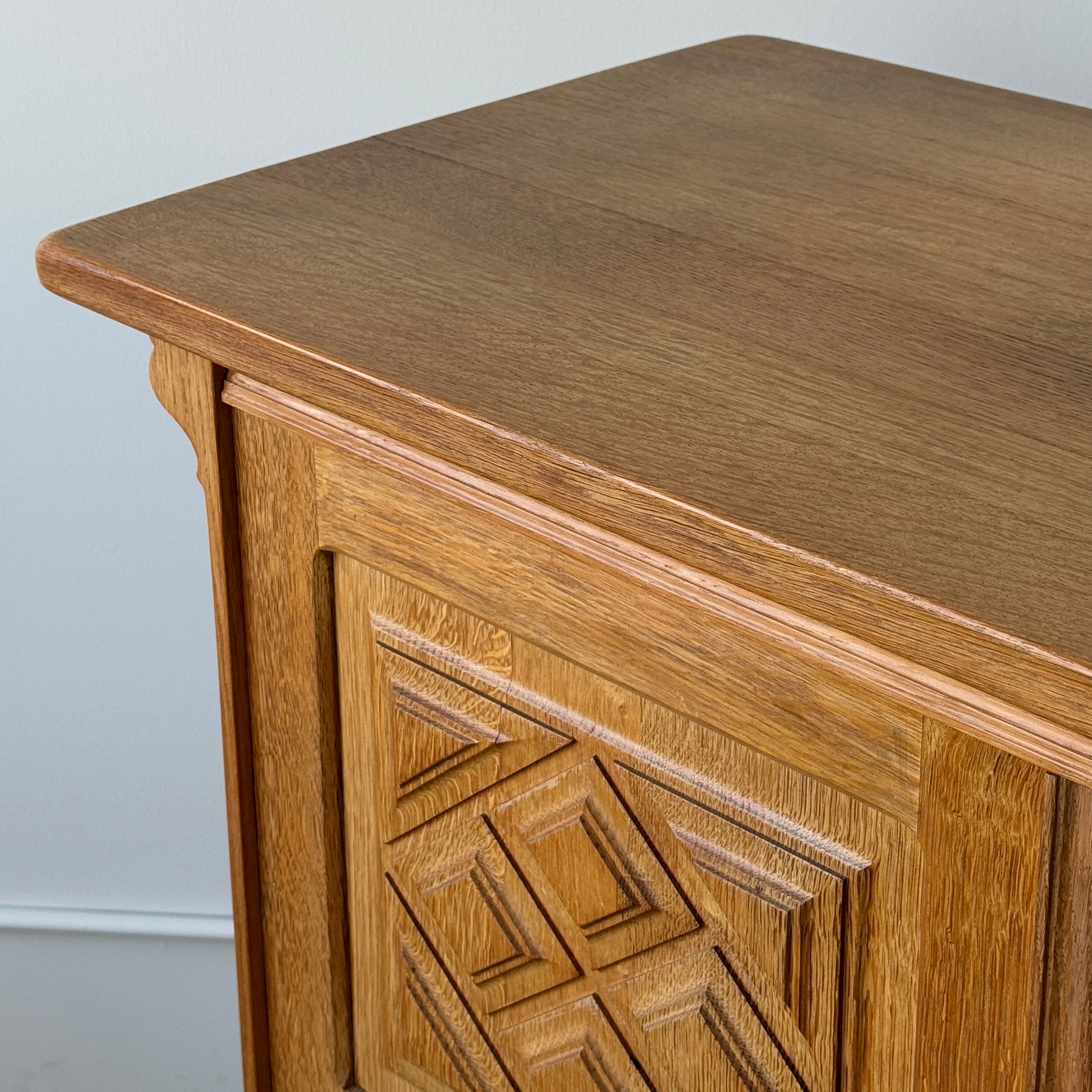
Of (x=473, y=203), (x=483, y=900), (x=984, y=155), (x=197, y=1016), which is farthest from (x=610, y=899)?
(x=197, y=1016)

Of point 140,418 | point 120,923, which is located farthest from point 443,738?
point 120,923

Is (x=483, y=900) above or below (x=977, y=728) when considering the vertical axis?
below

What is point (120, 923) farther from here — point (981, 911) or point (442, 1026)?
point (981, 911)

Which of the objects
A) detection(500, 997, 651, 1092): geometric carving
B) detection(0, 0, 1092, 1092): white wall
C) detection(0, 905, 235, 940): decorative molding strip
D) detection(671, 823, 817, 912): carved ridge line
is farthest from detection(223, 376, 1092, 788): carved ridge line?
detection(0, 905, 235, 940): decorative molding strip

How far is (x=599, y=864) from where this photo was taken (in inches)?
24.7

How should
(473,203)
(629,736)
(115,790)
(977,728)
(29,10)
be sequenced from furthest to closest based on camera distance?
(115,790), (29,10), (473,203), (629,736), (977,728)

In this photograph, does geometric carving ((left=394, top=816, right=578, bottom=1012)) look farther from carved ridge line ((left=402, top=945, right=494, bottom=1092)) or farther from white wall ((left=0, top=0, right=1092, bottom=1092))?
white wall ((left=0, top=0, right=1092, bottom=1092))

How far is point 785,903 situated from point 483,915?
170 mm

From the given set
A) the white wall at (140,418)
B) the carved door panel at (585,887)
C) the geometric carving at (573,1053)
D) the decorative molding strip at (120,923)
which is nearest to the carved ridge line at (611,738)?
the carved door panel at (585,887)

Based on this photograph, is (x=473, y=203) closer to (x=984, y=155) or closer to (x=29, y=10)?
(x=984, y=155)

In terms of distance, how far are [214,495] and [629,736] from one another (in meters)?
0.23

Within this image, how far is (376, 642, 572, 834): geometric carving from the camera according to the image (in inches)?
25.0

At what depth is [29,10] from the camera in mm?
1290

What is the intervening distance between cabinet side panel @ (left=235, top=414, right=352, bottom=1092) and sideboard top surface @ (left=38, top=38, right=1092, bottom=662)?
89 mm
